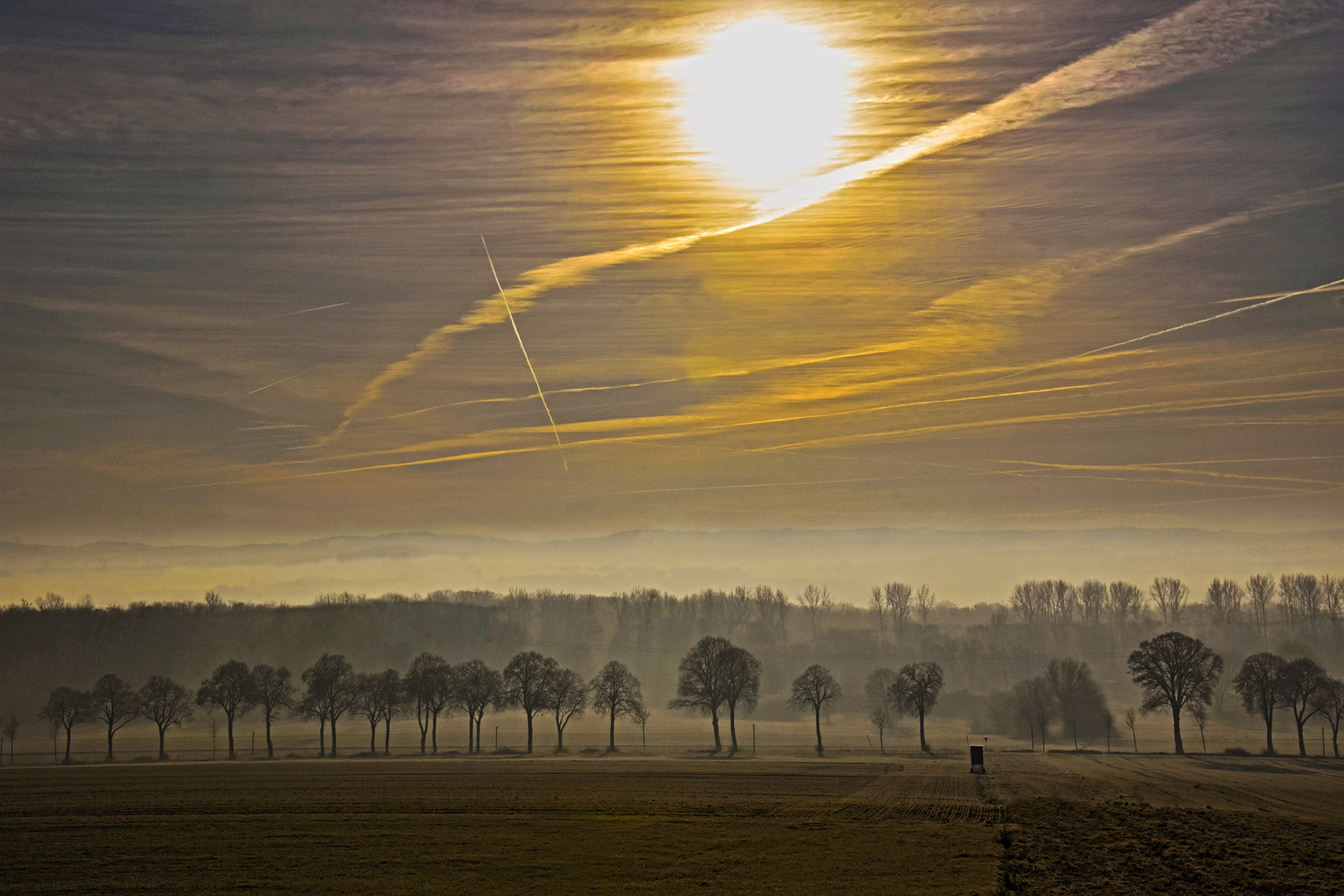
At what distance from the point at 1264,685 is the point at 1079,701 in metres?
30.3

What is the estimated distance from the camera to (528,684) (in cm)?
10594

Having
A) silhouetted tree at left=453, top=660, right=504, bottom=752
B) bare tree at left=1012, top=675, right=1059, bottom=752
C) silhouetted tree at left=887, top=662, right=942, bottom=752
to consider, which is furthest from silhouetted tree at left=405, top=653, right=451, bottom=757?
bare tree at left=1012, top=675, right=1059, bottom=752

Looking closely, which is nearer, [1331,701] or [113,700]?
[1331,701]

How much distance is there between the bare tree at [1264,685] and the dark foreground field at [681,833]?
20.8 meters

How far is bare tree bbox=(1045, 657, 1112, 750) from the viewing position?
387 feet

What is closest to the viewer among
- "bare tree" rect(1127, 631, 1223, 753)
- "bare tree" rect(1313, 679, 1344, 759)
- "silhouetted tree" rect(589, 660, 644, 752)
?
"bare tree" rect(1313, 679, 1344, 759)

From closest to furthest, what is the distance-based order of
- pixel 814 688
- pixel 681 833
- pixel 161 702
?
pixel 681 833, pixel 814 688, pixel 161 702

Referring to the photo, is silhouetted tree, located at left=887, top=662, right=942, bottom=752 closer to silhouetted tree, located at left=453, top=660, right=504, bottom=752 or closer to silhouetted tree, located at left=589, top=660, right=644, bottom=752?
silhouetted tree, located at left=589, top=660, right=644, bottom=752

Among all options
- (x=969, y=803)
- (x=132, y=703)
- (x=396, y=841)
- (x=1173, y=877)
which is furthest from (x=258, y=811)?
(x=132, y=703)

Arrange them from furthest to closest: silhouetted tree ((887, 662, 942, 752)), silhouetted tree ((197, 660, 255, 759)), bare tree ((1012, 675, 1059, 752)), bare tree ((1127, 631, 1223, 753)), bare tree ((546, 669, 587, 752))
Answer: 1. bare tree ((1012, 675, 1059, 752))
2. silhouetted tree ((197, 660, 255, 759))
3. bare tree ((546, 669, 587, 752))
4. silhouetted tree ((887, 662, 942, 752))
5. bare tree ((1127, 631, 1223, 753))

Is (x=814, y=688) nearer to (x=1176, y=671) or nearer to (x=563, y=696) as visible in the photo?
(x=563, y=696)

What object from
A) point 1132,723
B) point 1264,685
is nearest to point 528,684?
point 1132,723

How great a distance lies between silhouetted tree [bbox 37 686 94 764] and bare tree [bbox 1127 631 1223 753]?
4670 inches

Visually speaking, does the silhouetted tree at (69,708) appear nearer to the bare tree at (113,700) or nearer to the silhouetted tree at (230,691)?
the bare tree at (113,700)
